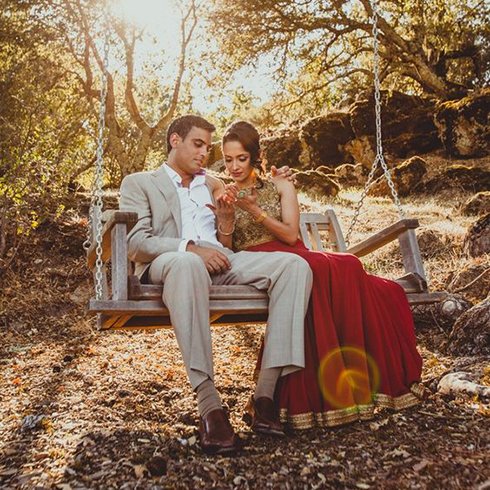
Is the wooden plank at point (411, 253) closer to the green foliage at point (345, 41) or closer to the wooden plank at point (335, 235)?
the wooden plank at point (335, 235)

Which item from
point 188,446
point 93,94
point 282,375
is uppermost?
point 93,94

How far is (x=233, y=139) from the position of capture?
12.4ft

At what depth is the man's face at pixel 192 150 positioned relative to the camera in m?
3.78

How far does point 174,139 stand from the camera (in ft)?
12.7

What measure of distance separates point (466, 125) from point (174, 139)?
12943 mm

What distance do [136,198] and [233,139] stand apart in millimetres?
746

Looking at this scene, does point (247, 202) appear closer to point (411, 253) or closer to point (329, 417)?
point (411, 253)

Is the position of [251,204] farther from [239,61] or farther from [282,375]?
[239,61]

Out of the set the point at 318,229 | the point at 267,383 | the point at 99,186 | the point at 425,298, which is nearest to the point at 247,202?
the point at 99,186

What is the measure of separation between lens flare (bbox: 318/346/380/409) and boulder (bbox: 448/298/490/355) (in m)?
1.24

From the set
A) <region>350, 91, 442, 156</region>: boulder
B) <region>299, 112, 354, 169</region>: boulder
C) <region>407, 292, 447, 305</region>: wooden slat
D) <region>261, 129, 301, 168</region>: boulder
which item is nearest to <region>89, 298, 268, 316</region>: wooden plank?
<region>407, 292, 447, 305</region>: wooden slat

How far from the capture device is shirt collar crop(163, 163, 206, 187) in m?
3.76

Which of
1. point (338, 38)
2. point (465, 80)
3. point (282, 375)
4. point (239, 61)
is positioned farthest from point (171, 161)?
point (465, 80)

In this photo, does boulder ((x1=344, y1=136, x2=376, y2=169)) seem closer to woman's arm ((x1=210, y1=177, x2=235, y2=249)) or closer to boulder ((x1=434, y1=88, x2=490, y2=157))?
boulder ((x1=434, y1=88, x2=490, y2=157))
